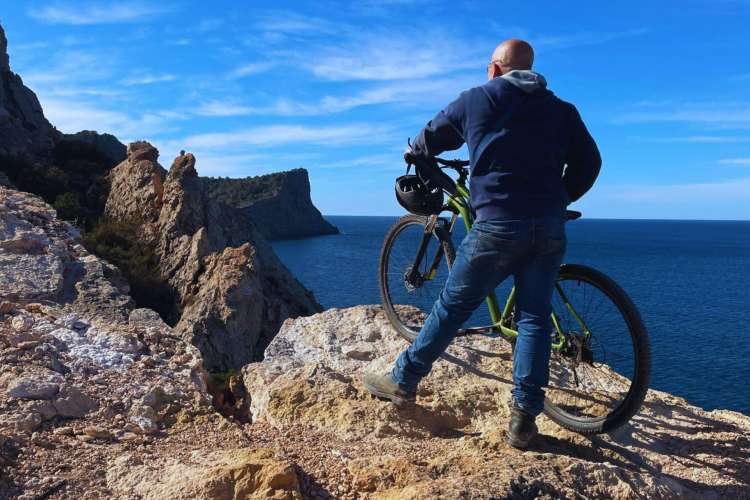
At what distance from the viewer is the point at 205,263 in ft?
57.4

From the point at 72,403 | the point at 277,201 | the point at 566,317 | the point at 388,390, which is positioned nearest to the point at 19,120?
the point at 72,403

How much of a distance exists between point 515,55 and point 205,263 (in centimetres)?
1488

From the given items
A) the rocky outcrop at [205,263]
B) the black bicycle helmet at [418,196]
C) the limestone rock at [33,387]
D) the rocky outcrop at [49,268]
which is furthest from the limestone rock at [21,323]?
the rocky outcrop at [205,263]

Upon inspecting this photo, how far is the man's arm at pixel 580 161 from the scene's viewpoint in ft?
12.6

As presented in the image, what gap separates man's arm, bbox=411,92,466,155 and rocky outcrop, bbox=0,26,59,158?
2003 cm

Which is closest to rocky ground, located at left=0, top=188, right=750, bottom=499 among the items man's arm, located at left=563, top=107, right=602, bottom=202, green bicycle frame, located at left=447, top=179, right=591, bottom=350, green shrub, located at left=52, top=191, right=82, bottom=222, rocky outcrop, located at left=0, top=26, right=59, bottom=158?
green bicycle frame, located at left=447, top=179, right=591, bottom=350

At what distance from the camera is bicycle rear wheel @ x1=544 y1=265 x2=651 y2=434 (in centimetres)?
400

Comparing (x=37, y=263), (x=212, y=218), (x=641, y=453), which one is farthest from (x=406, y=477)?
(x=212, y=218)

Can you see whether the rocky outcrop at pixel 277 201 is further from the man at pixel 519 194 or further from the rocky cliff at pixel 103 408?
the man at pixel 519 194

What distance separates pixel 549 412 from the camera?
4.51m

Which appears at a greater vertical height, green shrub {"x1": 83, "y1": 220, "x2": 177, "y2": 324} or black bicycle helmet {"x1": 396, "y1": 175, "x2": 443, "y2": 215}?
black bicycle helmet {"x1": 396, "y1": 175, "x2": 443, "y2": 215}

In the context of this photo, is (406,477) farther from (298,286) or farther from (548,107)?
(298,286)

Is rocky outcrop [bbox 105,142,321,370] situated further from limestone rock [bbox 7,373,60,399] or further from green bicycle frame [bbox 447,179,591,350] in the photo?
green bicycle frame [bbox 447,179,591,350]

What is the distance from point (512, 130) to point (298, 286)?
18980 mm
